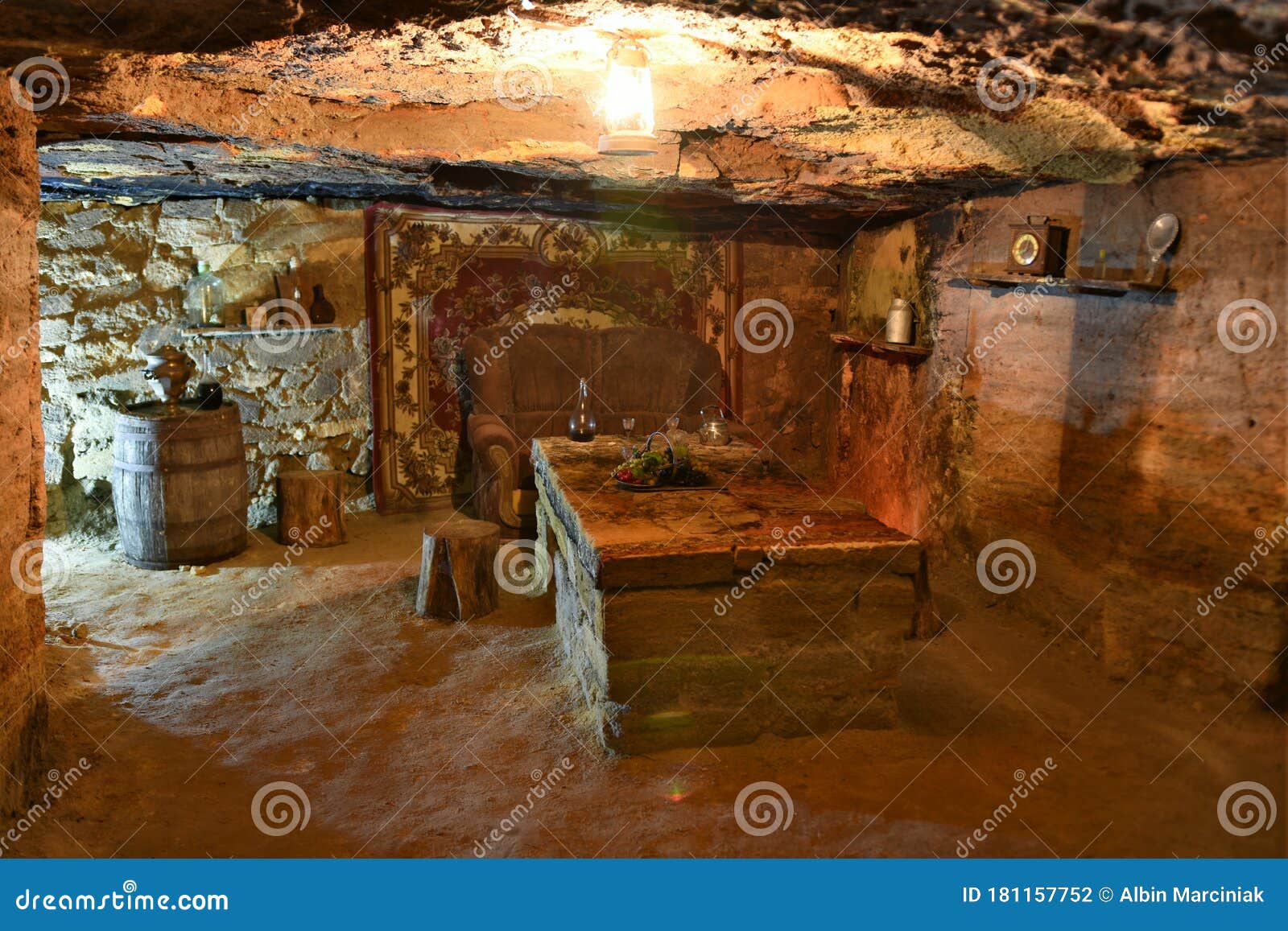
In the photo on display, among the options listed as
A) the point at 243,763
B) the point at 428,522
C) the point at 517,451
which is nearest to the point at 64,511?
the point at 428,522

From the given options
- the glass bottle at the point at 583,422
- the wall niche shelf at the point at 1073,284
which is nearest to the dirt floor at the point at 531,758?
the glass bottle at the point at 583,422

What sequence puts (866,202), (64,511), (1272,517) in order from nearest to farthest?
(1272,517), (866,202), (64,511)

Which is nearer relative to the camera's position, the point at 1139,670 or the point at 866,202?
the point at 1139,670

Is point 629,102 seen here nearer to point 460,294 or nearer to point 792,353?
point 460,294

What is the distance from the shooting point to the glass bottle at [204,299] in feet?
20.2

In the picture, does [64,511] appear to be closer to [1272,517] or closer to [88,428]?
[88,428]

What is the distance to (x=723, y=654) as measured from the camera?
10.8 ft

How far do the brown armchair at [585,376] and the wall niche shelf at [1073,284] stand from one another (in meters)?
2.15

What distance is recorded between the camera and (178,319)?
6.27 metres

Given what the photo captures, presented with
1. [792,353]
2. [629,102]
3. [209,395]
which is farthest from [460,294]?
[629,102]

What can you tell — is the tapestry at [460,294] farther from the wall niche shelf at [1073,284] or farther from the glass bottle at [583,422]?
the wall niche shelf at [1073,284]

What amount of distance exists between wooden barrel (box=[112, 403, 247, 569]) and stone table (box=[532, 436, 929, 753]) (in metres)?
2.98

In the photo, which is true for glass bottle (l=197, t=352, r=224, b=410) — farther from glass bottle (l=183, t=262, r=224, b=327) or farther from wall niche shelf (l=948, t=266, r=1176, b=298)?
wall niche shelf (l=948, t=266, r=1176, b=298)

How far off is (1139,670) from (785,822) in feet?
6.87
